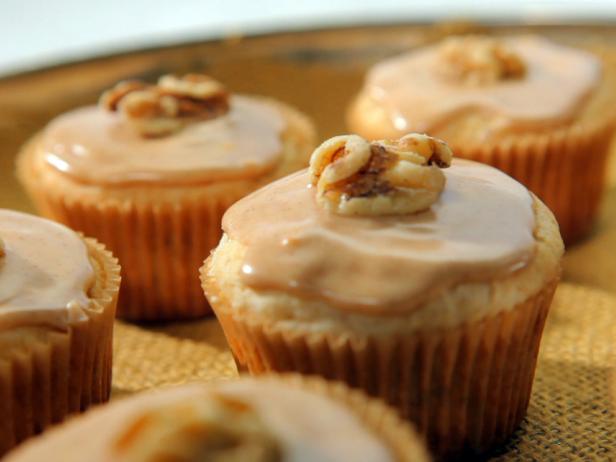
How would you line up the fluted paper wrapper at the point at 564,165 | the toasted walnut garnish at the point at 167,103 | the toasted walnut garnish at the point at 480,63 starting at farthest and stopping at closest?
the toasted walnut garnish at the point at 480,63
the fluted paper wrapper at the point at 564,165
the toasted walnut garnish at the point at 167,103

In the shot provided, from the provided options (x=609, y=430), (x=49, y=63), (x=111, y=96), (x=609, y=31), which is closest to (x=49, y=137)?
(x=111, y=96)

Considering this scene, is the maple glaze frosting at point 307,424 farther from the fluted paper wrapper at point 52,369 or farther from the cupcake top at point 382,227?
the fluted paper wrapper at point 52,369

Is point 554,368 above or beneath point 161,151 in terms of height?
beneath

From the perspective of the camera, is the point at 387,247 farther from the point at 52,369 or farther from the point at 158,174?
the point at 158,174

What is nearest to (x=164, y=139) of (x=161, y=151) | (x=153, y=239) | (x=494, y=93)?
(x=161, y=151)

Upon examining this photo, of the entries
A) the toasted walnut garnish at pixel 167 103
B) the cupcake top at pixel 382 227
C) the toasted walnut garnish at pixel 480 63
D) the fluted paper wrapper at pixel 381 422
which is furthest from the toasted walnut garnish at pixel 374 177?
the toasted walnut garnish at pixel 480 63

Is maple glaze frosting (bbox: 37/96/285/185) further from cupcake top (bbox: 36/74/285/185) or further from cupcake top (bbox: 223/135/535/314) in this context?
cupcake top (bbox: 223/135/535/314)
